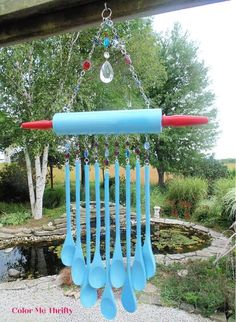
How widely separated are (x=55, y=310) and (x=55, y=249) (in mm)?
1444

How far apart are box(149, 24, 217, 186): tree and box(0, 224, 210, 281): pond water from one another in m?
1.25

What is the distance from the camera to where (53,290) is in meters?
2.73

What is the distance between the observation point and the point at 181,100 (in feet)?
17.0

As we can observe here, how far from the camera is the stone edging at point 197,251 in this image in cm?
326

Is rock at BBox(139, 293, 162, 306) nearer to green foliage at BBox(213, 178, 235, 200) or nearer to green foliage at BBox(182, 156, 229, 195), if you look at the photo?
green foliage at BBox(213, 178, 235, 200)

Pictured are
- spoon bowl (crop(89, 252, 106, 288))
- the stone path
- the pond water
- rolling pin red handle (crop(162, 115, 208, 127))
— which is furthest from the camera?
the pond water

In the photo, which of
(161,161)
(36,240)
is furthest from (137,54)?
(36,240)

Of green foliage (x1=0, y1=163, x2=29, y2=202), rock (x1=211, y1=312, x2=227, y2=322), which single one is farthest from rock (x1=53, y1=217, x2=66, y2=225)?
rock (x1=211, y1=312, x2=227, y2=322)

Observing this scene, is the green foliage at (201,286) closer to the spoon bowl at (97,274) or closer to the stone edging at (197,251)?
the stone edging at (197,251)

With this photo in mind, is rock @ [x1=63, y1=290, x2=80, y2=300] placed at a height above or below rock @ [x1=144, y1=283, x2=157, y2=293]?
below

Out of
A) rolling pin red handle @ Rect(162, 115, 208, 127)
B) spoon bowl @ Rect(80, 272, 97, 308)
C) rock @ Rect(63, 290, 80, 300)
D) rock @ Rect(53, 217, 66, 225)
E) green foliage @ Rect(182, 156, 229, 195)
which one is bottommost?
rock @ Rect(63, 290, 80, 300)

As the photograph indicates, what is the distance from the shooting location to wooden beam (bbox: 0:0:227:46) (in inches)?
28.0

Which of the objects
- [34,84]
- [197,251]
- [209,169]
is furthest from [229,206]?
[34,84]

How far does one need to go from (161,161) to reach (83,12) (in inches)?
182
